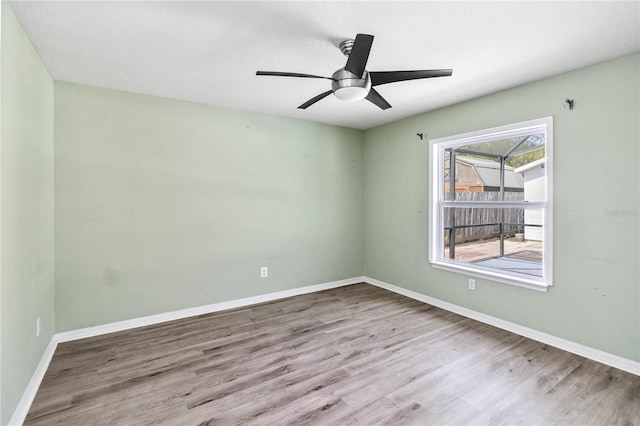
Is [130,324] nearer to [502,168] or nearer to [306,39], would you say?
[306,39]

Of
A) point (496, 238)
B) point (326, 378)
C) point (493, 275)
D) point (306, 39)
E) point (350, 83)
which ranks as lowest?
point (326, 378)

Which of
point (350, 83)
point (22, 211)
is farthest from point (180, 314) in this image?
point (350, 83)

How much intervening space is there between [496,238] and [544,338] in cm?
106

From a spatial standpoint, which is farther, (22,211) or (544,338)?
(544,338)

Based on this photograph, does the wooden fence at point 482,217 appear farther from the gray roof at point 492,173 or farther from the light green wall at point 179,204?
the light green wall at point 179,204

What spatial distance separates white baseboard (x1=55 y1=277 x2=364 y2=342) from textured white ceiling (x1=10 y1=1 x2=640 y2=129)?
235 centimetres

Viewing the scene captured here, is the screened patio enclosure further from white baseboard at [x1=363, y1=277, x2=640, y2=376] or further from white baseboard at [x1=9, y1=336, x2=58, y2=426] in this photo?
white baseboard at [x1=9, y1=336, x2=58, y2=426]

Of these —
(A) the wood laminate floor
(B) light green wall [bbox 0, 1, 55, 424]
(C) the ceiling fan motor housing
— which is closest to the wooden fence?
(A) the wood laminate floor

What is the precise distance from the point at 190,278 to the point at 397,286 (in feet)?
8.94

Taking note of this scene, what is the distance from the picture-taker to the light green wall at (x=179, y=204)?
2.92 m

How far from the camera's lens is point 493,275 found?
3205 mm

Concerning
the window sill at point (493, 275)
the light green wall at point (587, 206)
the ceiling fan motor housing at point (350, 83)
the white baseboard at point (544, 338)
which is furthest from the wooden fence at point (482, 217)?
the ceiling fan motor housing at point (350, 83)

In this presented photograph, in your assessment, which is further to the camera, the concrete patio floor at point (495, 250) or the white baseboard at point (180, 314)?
the concrete patio floor at point (495, 250)

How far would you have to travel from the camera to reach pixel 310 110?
3.83 meters
